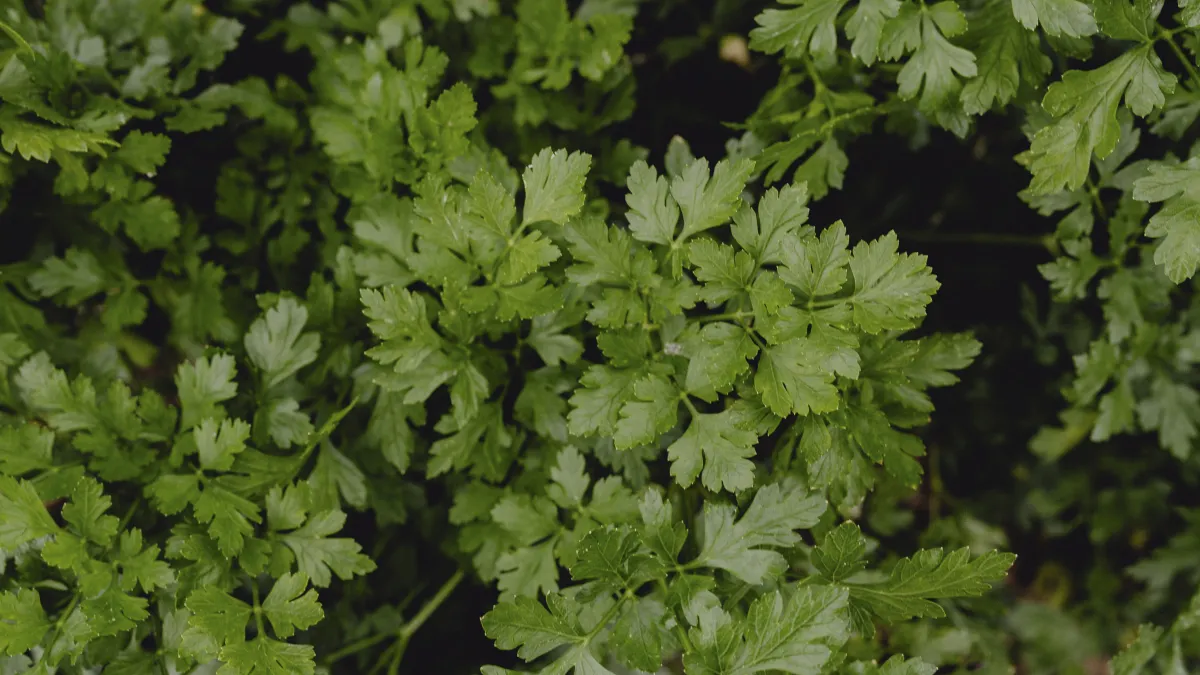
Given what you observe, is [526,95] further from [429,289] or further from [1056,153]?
[1056,153]

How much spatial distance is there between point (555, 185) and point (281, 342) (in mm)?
616

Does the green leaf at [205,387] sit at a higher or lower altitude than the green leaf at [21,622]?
higher

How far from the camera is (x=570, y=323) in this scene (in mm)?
1508

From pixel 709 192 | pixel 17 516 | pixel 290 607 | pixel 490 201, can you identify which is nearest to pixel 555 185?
pixel 490 201

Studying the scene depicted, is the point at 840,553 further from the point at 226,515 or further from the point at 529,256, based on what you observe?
the point at 226,515

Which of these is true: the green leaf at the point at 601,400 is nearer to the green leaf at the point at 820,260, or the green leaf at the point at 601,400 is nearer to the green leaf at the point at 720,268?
the green leaf at the point at 720,268

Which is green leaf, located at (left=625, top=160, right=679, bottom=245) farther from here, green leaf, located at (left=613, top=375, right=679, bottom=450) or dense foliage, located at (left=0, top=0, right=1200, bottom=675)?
green leaf, located at (left=613, top=375, right=679, bottom=450)

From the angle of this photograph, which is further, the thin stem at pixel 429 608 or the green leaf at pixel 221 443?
the thin stem at pixel 429 608

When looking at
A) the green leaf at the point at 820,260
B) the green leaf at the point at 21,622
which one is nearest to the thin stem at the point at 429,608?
the green leaf at the point at 21,622

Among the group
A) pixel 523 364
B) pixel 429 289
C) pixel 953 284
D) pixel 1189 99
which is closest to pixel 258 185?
pixel 429 289

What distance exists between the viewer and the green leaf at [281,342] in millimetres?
1560

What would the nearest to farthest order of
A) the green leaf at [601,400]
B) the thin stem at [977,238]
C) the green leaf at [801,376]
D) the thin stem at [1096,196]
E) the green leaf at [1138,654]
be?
the green leaf at [801,376]
the green leaf at [601,400]
the thin stem at [1096,196]
the green leaf at [1138,654]
the thin stem at [977,238]

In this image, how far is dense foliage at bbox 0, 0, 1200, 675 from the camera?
4.42 ft

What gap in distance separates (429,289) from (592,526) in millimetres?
596
